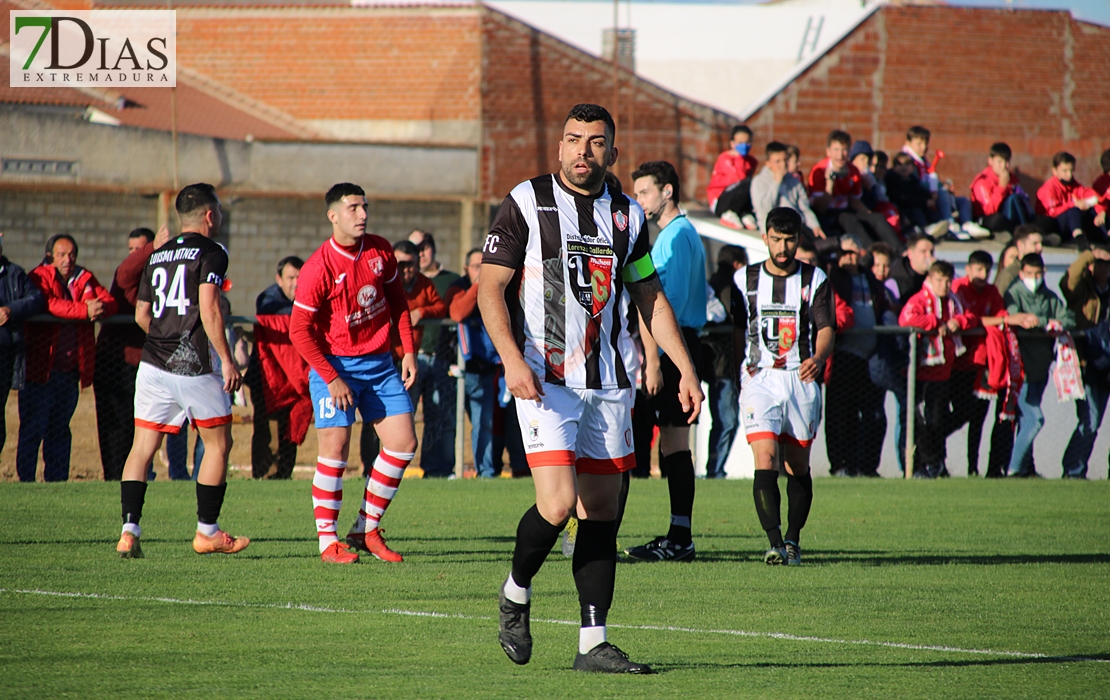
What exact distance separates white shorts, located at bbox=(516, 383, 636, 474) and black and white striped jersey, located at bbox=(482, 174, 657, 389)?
6 cm

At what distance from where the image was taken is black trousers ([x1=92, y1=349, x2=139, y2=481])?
11.8 meters

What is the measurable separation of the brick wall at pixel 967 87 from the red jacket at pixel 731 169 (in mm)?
13199

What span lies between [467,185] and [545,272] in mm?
27552

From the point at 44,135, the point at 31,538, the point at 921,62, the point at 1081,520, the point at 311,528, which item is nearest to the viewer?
the point at 31,538

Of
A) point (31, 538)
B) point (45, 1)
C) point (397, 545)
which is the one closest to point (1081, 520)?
point (397, 545)

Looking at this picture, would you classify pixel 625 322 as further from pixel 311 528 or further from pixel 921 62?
pixel 921 62

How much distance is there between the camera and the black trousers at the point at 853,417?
44.9ft

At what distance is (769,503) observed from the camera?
808cm

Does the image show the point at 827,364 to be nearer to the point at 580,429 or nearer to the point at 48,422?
the point at 48,422

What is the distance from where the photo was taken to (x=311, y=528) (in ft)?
30.9

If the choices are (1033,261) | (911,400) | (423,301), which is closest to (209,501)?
(423,301)

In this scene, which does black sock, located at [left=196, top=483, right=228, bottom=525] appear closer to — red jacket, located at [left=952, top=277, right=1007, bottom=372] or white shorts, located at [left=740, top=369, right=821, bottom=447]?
white shorts, located at [left=740, top=369, right=821, bottom=447]

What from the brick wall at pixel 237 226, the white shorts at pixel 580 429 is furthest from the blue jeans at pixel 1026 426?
the brick wall at pixel 237 226

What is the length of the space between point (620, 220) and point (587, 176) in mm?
233
